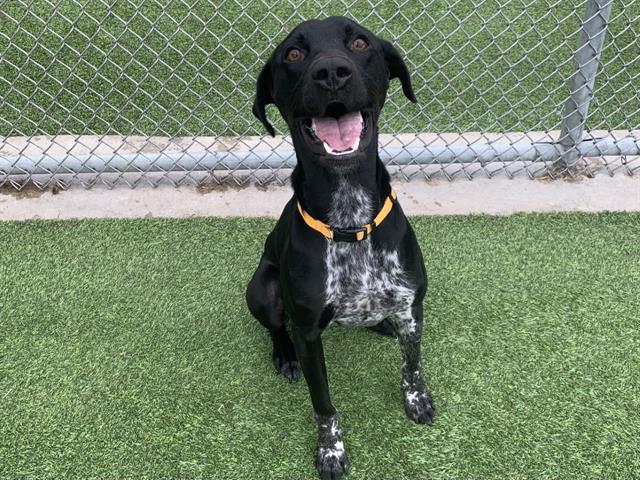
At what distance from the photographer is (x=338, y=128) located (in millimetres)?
2092

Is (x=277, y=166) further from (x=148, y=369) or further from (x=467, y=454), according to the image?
(x=467, y=454)

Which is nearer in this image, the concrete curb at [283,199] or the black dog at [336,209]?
the black dog at [336,209]

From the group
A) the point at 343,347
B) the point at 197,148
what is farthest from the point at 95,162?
the point at 343,347

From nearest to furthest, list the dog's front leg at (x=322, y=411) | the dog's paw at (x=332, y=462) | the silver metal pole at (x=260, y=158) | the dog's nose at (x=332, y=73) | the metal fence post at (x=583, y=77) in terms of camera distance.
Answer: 1. the dog's nose at (x=332, y=73)
2. the dog's front leg at (x=322, y=411)
3. the dog's paw at (x=332, y=462)
4. the metal fence post at (x=583, y=77)
5. the silver metal pole at (x=260, y=158)

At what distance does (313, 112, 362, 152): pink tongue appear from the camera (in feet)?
6.79

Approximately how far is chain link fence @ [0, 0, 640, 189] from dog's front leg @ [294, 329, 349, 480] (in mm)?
1978

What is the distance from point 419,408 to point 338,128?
144 cm

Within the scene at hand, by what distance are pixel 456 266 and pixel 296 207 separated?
148 centimetres

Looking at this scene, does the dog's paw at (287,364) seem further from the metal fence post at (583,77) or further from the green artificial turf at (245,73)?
the metal fence post at (583,77)

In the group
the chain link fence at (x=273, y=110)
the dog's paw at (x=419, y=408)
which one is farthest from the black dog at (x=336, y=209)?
the chain link fence at (x=273, y=110)

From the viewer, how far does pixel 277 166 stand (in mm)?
4191

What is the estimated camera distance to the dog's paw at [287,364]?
301 centimetres

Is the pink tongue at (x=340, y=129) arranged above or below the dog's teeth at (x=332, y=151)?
above

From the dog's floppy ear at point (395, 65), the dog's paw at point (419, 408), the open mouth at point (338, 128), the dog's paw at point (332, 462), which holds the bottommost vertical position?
the dog's paw at point (332, 462)
